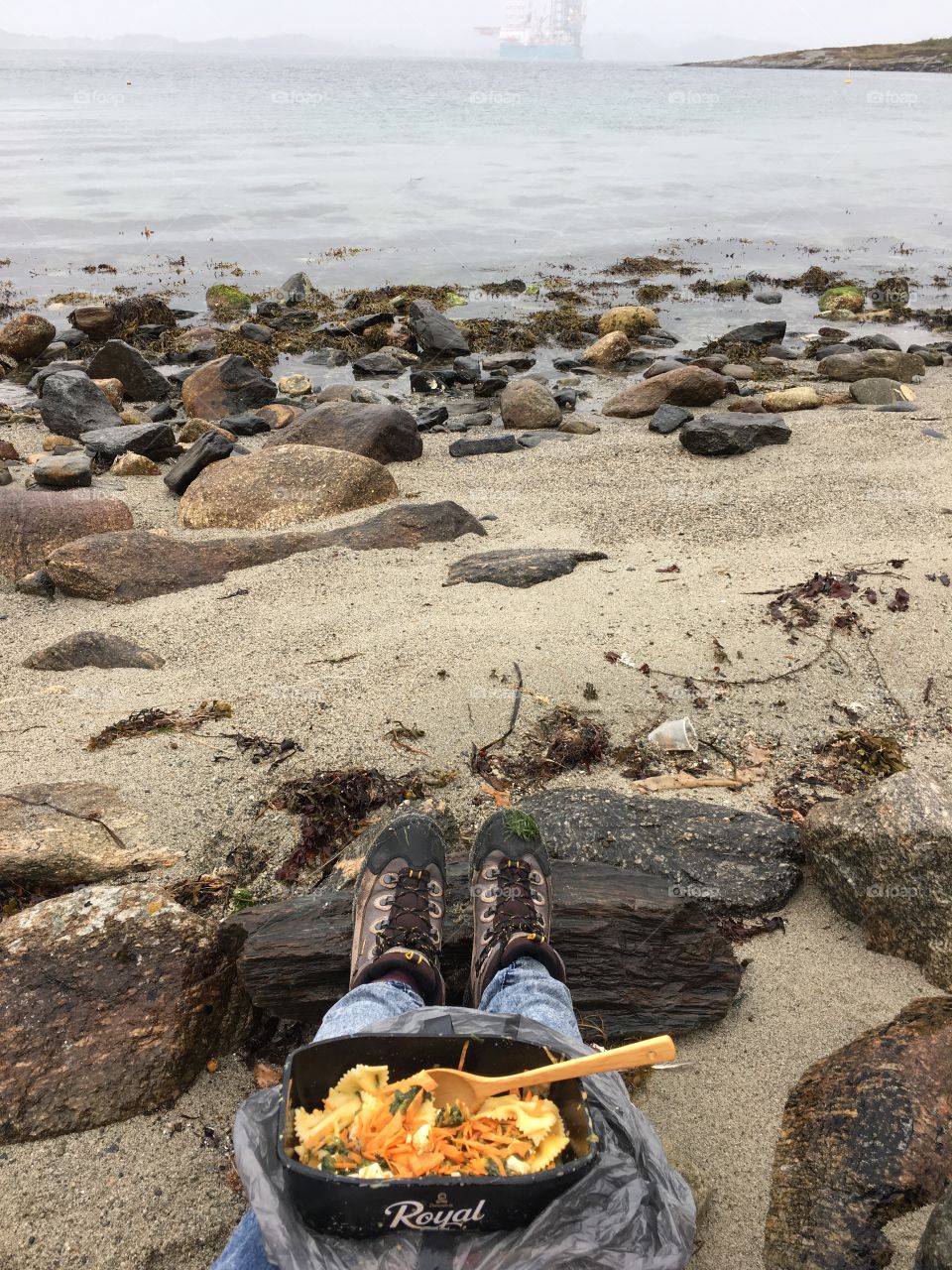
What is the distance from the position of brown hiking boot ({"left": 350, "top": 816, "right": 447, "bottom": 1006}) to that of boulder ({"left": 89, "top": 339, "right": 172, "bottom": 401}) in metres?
9.04

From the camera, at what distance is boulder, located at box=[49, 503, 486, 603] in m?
5.54

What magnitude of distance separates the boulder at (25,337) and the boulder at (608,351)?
750 centimetres

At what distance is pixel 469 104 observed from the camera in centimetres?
5922

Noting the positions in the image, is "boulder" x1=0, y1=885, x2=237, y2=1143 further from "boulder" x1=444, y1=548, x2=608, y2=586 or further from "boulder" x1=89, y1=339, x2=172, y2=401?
"boulder" x1=89, y1=339, x2=172, y2=401

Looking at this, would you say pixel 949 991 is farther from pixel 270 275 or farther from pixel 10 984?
pixel 270 275

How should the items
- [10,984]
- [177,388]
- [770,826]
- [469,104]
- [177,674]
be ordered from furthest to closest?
[469,104] < [177,388] < [177,674] < [770,826] < [10,984]

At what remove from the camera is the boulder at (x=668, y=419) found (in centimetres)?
855

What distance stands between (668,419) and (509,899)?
6.96 metres

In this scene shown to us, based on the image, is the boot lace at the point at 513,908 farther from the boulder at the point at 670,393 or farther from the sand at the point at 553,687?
the boulder at the point at 670,393

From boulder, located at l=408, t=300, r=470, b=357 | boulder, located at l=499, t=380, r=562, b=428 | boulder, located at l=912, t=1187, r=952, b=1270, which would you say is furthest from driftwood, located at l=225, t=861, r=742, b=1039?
boulder, located at l=408, t=300, r=470, b=357

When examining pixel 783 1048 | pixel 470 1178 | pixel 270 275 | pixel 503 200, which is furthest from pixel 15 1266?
pixel 503 200

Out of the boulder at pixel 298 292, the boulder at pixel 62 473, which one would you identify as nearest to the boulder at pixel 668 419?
the boulder at pixel 62 473

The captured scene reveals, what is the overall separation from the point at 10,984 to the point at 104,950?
0.25 m

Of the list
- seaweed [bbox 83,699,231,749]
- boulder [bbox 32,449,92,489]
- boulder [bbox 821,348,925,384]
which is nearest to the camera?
seaweed [bbox 83,699,231,749]
